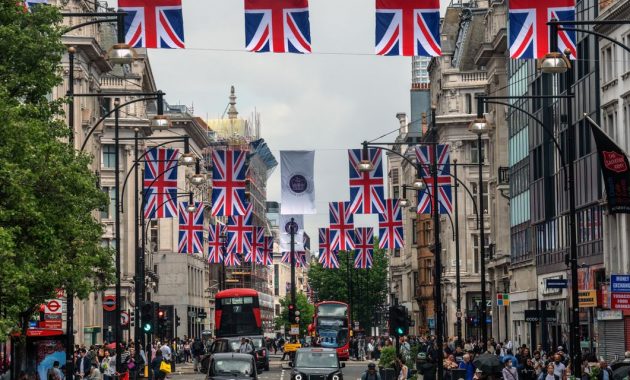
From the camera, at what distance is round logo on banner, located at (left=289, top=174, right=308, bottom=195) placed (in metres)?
64.4

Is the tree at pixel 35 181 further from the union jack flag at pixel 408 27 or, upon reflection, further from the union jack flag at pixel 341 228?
the union jack flag at pixel 341 228

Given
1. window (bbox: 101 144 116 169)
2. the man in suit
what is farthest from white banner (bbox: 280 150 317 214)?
window (bbox: 101 144 116 169)

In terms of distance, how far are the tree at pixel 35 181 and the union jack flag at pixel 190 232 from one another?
45.7 m

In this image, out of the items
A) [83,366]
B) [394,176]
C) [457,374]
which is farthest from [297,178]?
[394,176]

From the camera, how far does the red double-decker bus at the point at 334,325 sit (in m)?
93.9

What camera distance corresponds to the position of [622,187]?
1668 inches

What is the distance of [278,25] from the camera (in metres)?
39.6

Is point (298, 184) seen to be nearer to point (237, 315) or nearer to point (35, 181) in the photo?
point (237, 315)

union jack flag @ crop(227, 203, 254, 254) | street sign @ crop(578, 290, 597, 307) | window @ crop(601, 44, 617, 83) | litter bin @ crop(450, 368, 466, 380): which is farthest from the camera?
union jack flag @ crop(227, 203, 254, 254)

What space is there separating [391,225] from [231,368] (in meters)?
36.7

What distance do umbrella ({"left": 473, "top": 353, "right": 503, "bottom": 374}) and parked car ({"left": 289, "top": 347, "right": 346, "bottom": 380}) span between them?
866cm

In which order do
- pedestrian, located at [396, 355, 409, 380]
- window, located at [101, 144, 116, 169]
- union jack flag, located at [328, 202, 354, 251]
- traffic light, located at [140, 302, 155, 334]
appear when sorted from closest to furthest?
pedestrian, located at [396, 355, 409, 380] → traffic light, located at [140, 302, 155, 334] → union jack flag, located at [328, 202, 354, 251] → window, located at [101, 144, 116, 169]

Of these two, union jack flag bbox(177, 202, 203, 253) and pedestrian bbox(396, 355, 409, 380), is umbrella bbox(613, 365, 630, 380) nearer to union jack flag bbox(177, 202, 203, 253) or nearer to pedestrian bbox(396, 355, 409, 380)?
pedestrian bbox(396, 355, 409, 380)

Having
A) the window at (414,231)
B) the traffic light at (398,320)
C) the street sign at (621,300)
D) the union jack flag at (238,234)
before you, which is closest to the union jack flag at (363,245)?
the union jack flag at (238,234)
